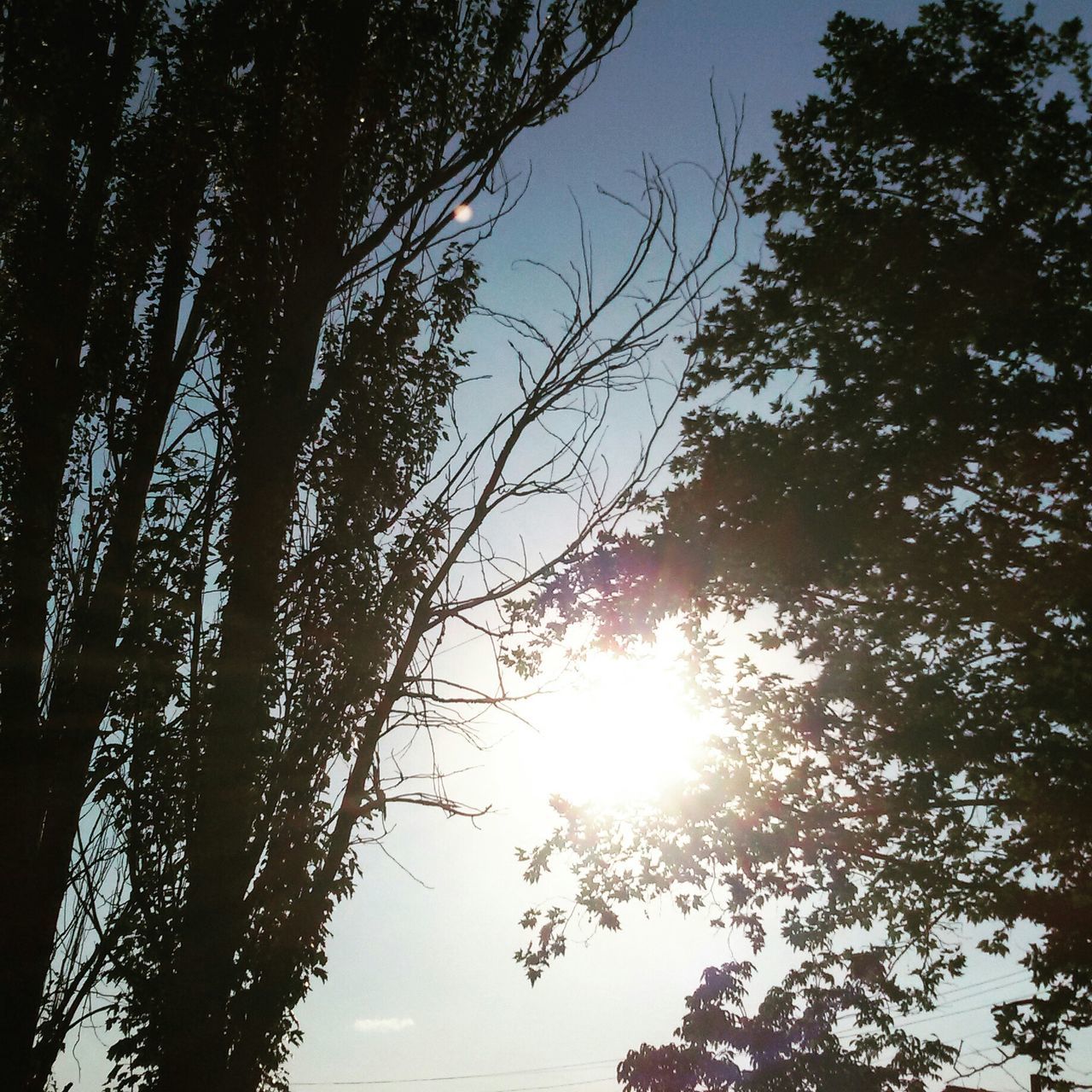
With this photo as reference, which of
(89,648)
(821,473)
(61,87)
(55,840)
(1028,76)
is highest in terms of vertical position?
(61,87)

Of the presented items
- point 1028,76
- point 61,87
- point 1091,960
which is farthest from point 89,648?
point 1028,76

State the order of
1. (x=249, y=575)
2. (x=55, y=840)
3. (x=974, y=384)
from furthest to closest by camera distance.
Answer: (x=974, y=384)
(x=55, y=840)
(x=249, y=575)

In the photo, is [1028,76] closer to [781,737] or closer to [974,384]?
[974,384]

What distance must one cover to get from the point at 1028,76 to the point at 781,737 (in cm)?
856

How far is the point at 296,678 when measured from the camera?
21.6ft

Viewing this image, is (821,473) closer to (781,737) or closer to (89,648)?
(781,737)

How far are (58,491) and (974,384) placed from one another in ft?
31.1

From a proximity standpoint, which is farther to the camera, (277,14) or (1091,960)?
(277,14)

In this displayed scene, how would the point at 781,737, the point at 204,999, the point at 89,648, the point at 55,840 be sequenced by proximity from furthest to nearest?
the point at 781,737, the point at 89,648, the point at 55,840, the point at 204,999

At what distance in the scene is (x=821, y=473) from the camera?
914cm

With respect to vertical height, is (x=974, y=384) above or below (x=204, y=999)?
above

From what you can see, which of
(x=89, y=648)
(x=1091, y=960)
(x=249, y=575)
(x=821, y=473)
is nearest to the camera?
(x=249, y=575)

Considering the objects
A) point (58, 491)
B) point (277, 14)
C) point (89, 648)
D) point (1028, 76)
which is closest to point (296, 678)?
point (89, 648)

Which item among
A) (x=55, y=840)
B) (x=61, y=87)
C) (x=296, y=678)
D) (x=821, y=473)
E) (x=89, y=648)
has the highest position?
(x=61, y=87)
